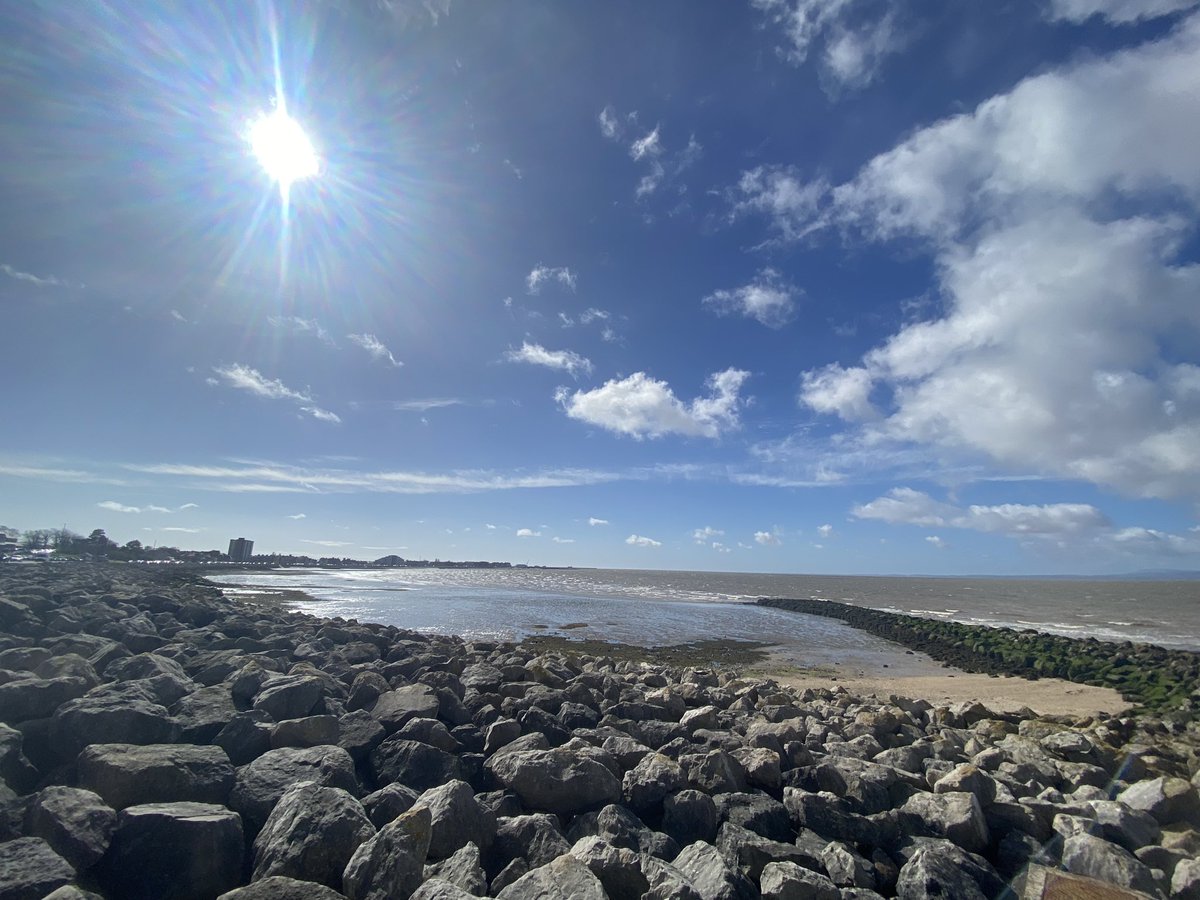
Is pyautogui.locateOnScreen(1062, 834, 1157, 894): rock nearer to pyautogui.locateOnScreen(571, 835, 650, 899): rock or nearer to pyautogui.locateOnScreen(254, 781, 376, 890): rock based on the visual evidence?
pyautogui.locateOnScreen(571, 835, 650, 899): rock

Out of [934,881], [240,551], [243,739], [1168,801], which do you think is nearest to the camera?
[934,881]

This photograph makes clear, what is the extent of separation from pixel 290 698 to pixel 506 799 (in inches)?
128

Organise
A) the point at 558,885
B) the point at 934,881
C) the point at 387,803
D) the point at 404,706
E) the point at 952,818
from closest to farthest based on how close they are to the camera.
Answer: the point at 558,885 → the point at 934,881 → the point at 387,803 → the point at 952,818 → the point at 404,706

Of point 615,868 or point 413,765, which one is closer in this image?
point 615,868

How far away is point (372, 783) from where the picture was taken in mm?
5879

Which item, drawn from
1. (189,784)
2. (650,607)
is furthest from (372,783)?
(650,607)

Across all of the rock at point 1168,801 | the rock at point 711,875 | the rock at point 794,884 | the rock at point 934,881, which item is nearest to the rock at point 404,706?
the rock at point 711,875

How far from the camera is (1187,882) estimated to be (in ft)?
15.2

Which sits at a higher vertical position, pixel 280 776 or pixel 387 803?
pixel 280 776

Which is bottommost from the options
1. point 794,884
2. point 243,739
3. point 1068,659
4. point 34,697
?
point 1068,659

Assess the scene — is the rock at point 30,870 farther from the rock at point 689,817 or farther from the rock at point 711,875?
the rock at point 689,817

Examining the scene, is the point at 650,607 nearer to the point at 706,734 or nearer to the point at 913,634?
the point at 913,634

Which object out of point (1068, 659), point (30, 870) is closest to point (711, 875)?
point (30, 870)

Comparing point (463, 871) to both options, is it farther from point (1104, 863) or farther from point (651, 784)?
point (1104, 863)
